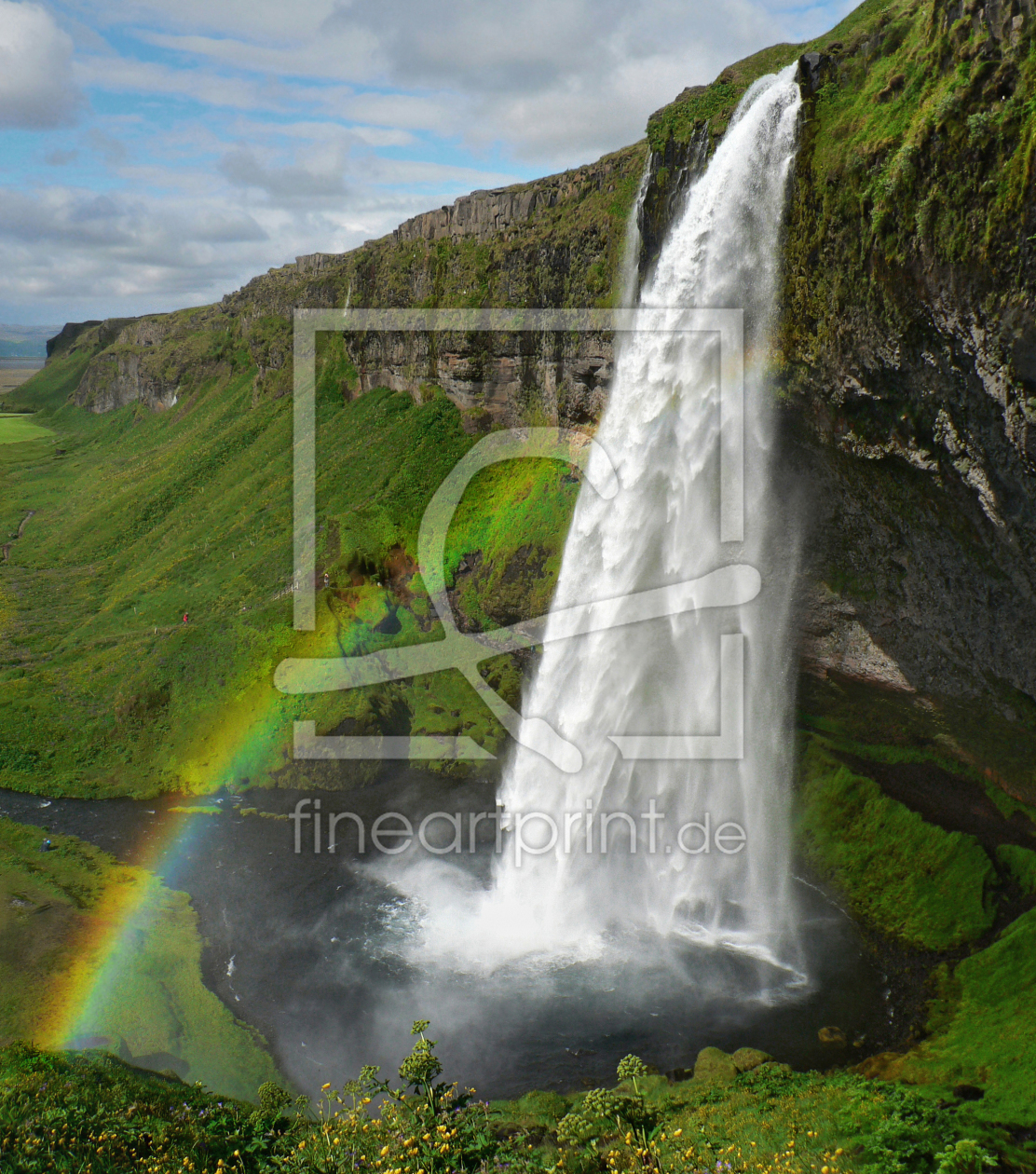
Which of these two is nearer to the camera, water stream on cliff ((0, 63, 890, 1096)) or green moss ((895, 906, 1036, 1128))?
green moss ((895, 906, 1036, 1128))

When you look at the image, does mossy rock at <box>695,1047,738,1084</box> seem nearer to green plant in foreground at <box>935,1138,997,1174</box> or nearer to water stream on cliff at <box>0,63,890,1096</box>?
water stream on cliff at <box>0,63,890,1096</box>

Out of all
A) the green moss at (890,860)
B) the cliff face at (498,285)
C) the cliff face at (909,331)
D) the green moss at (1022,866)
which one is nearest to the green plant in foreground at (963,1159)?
the cliff face at (909,331)

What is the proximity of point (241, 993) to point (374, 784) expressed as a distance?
37.1 feet

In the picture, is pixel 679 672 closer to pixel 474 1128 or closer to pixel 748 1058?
pixel 748 1058

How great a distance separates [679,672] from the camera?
25.7 meters

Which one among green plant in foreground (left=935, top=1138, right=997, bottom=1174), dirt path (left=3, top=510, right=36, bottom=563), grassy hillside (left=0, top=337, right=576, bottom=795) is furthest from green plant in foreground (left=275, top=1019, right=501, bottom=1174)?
dirt path (left=3, top=510, right=36, bottom=563)

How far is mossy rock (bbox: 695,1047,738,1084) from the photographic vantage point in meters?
15.9

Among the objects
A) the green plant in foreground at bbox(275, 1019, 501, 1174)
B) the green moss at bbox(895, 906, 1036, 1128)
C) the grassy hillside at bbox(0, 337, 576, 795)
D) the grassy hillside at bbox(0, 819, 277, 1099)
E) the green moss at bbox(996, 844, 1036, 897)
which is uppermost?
the grassy hillside at bbox(0, 337, 576, 795)

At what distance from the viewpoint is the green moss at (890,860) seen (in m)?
21.5

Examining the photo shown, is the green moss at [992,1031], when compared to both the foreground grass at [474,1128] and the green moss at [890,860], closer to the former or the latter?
the foreground grass at [474,1128]

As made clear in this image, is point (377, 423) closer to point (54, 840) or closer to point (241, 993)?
point (54, 840)

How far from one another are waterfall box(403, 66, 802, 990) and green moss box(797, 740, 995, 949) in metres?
1.30

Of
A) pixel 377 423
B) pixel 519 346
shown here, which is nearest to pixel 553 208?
pixel 519 346

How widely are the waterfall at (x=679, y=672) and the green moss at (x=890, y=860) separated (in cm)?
130
